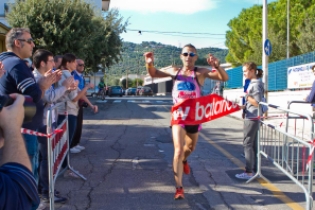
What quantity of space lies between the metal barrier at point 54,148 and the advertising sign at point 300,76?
1136cm

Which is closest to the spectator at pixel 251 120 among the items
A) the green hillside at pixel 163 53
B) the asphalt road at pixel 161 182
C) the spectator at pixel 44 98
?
the asphalt road at pixel 161 182

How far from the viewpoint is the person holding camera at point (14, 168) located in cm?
176

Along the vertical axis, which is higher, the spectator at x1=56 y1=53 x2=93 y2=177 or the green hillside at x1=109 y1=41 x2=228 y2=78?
the green hillside at x1=109 y1=41 x2=228 y2=78

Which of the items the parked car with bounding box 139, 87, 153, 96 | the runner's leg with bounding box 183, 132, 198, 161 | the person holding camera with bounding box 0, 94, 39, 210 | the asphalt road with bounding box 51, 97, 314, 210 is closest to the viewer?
the person holding camera with bounding box 0, 94, 39, 210

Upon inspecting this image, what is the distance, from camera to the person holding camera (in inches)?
69.2

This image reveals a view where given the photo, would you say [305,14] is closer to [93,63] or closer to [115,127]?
[93,63]

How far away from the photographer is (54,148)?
15.5ft

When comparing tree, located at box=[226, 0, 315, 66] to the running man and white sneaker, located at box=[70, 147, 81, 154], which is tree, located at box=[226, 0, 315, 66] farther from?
the running man

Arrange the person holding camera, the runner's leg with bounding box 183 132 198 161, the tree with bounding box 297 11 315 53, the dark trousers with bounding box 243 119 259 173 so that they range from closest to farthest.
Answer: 1. the person holding camera
2. the runner's leg with bounding box 183 132 198 161
3. the dark trousers with bounding box 243 119 259 173
4. the tree with bounding box 297 11 315 53

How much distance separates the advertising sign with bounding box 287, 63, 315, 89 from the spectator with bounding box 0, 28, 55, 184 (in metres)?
12.6

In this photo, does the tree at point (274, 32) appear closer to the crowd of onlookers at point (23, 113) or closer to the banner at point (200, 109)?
the banner at point (200, 109)

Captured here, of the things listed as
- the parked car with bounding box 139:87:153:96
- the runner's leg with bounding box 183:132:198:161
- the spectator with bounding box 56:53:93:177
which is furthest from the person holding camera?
the parked car with bounding box 139:87:153:96

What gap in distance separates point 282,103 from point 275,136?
12463 millimetres

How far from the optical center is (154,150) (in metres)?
8.52
